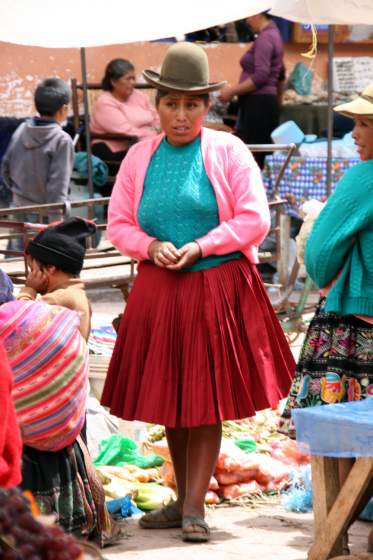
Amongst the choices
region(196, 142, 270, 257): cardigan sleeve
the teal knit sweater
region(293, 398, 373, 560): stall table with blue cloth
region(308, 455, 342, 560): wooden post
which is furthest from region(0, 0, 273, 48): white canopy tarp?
region(308, 455, 342, 560): wooden post

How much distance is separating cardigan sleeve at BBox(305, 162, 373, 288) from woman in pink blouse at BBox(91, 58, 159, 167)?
759cm

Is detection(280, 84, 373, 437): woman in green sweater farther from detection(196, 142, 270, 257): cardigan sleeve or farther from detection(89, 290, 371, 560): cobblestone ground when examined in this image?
detection(89, 290, 371, 560): cobblestone ground

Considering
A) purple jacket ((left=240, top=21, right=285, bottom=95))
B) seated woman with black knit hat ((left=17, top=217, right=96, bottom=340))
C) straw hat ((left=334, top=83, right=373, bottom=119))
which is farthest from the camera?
purple jacket ((left=240, top=21, right=285, bottom=95))

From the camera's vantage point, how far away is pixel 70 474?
4930mm

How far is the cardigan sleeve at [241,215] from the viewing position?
5.34 metres

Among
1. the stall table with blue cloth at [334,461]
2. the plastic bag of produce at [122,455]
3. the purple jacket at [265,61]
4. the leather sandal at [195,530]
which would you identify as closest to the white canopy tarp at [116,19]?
the plastic bag of produce at [122,455]

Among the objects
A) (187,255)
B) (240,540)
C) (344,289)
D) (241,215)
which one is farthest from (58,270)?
(240,540)

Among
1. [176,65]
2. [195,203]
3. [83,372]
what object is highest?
[176,65]

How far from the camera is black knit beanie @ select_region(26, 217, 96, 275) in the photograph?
208 inches

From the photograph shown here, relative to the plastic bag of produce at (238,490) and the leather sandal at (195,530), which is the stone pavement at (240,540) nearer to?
the leather sandal at (195,530)

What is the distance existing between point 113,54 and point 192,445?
8.72 m

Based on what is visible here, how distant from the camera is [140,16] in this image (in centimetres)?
730

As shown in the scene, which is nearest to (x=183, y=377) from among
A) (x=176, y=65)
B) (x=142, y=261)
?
(x=142, y=261)

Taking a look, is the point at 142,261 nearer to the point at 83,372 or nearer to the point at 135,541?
the point at 83,372
